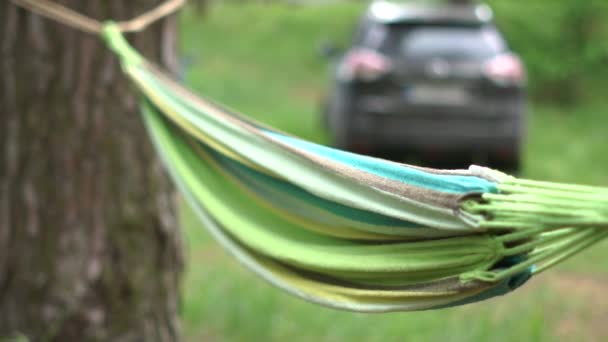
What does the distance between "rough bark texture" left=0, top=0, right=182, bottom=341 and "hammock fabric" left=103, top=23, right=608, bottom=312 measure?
1.48 ft

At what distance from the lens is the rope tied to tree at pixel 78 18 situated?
2424mm

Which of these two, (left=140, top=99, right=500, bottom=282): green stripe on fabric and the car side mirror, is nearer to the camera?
(left=140, top=99, right=500, bottom=282): green stripe on fabric

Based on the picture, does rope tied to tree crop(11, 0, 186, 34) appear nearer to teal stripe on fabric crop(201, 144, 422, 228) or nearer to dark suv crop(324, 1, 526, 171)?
teal stripe on fabric crop(201, 144, 422, 228)

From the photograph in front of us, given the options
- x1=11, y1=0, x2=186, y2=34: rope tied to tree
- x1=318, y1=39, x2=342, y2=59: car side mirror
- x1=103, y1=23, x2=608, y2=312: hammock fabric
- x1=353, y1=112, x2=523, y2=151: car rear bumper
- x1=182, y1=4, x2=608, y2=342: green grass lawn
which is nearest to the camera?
x1=103, y1=23, x2=608, y2=312: hammock fabric

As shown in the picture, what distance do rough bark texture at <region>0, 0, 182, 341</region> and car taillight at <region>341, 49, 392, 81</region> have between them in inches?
157

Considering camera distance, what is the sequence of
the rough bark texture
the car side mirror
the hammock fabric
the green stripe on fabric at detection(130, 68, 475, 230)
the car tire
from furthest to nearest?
1. the car side mirror
2. the car tire
3. the rough bark texture
4. the green stripe on fabric at detection(130, 68, 475, 230)
5. the hammock fabric

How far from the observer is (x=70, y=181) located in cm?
259

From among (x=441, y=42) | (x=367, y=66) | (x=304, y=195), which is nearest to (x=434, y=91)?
(x=441, y=42)

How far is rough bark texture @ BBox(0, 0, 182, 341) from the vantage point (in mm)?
2559

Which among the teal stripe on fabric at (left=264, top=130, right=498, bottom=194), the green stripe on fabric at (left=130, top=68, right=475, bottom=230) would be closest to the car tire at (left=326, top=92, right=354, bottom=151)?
the green stripe on fabric at (left=130, top=68, right=475, bottom=230)

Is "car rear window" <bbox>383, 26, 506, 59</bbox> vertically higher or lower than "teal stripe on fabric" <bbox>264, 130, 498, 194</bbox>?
lower

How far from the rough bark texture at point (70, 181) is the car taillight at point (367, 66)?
3.98 meters

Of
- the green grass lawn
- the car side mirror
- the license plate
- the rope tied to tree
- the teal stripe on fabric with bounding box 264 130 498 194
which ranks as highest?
the rope tied to tree

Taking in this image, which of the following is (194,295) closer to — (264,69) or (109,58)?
(109,58)
